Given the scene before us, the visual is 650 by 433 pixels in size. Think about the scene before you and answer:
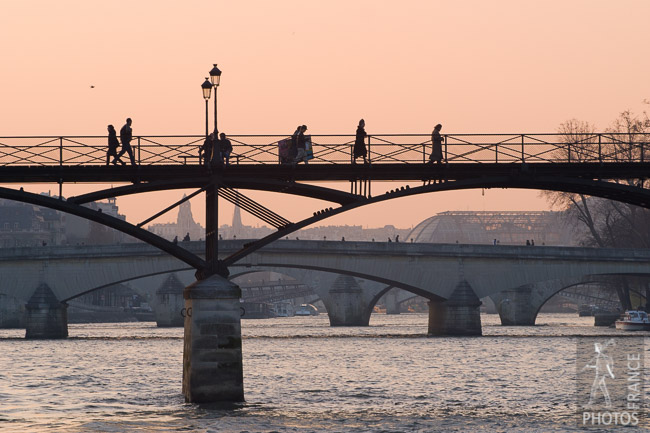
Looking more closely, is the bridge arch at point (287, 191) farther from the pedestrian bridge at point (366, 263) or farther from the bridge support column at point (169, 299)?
the bridge support column at point (169, 299)

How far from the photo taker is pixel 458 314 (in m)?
→ 89.4

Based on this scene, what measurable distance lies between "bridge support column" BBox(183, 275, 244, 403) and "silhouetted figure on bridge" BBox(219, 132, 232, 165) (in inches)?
165

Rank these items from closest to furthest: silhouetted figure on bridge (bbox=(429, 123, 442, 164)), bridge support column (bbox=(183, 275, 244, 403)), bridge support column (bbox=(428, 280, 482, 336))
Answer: bridge support column (bbox=(183, 275, 244, 403)) → silhouetted figure on bridge (bbox=(429, 123, 442, 164)) → bridge support column (bbox=(428, 280, 482, 336))

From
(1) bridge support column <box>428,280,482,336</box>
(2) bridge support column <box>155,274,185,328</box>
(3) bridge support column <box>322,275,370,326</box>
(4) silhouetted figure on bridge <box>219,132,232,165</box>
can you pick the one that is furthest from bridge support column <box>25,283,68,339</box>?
(4) silhouetted figure on bridge <box>219,132,232,165</box>

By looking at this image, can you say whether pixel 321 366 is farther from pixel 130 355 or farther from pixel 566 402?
pixel 566 402

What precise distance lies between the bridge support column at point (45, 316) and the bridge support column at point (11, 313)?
18.2 m

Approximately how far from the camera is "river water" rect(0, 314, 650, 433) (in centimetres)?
3406

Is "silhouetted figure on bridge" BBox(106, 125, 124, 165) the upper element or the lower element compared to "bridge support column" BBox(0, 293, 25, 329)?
upper

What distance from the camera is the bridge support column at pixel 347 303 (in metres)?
118

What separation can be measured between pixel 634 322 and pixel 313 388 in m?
59.1

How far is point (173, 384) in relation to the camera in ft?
154

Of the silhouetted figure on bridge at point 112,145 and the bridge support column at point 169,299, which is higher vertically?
the silhouetted figure on bridge at point 112,145

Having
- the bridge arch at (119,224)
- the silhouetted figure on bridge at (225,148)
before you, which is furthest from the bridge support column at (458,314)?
the bridge arch at (119,224)

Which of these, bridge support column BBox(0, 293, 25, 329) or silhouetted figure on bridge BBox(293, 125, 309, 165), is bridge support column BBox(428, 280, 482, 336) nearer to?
bridge support column BBox(0, 293, 25, 329)
